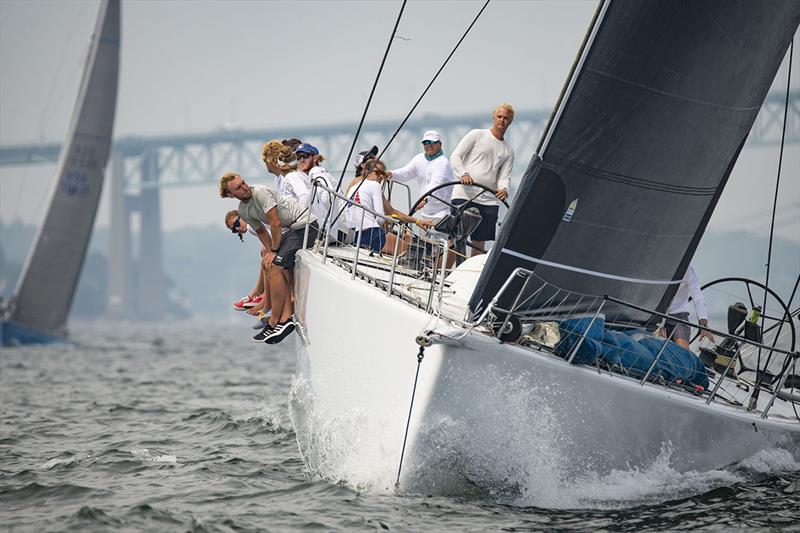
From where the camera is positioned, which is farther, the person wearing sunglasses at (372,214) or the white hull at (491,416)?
the person wearing sunglasses at (372,214)

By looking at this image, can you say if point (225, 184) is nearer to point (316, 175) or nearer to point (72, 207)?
point (316, 175)

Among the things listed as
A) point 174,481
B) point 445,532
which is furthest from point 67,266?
point 445,532

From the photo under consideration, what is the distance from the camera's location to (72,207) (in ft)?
100

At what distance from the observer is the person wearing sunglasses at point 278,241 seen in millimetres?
6391

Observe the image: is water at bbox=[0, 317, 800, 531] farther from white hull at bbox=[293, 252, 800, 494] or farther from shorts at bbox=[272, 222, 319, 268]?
shorts at bbox=[272, 222, 319, 268]

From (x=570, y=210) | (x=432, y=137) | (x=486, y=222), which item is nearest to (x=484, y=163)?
(x=486, y=222)

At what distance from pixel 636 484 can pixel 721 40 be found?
2.32 meters

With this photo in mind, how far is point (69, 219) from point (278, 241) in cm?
2537

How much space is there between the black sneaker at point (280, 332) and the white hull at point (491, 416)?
1.14 metres

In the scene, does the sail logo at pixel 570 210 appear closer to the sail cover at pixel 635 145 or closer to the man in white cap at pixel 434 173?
the sail cover at pixel 635 145

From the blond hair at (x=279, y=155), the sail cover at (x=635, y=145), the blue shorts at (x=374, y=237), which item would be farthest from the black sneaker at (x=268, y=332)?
the sail cover at (x=635, y=145)

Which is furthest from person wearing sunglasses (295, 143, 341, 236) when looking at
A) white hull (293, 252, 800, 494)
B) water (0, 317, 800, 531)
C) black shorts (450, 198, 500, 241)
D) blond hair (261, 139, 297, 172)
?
water (0, 317, 800, 531)

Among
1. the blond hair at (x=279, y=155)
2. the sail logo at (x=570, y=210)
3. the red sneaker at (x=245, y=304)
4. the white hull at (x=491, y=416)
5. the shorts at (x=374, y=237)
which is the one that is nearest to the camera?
the white hull at (x=491, y=416)

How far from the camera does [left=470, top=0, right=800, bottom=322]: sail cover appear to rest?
210 inches
